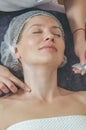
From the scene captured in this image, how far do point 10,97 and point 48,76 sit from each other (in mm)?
212

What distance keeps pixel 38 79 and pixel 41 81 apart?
18 millimetres

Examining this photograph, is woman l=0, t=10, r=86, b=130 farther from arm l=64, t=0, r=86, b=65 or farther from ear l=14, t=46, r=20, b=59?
arm l=64, t=0, r=86, b=65

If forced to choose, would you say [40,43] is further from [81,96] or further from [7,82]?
[81,96]

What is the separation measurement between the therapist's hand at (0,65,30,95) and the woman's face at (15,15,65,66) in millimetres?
99

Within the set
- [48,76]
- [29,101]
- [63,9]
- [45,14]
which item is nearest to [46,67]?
Answer: [48,76]

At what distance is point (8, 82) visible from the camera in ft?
4.97

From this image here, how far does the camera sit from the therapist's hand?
151 centimetres

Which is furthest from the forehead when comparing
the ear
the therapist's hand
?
the therapist's hand

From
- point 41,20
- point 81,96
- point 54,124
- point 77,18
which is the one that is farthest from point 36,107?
point 77,18

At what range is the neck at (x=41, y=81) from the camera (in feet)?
5.12

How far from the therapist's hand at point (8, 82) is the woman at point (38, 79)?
45 millimetres

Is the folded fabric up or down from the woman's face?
down

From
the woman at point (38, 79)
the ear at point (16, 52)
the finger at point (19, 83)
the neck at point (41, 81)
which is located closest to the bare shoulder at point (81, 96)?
the woman at point (38, 79)

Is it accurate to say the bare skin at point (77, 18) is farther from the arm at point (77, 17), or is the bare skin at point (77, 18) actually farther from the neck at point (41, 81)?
the neck at point (41, 81)
